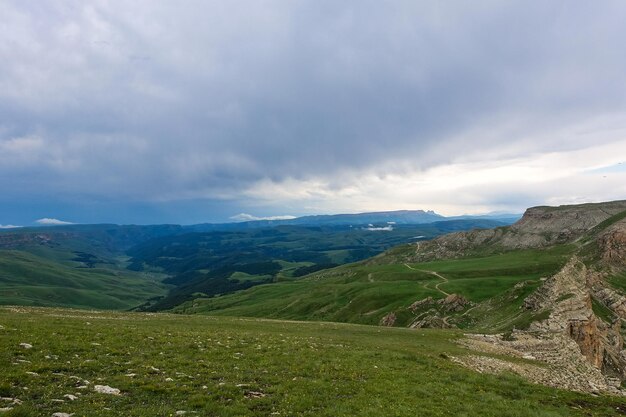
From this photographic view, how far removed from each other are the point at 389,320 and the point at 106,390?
9451cm

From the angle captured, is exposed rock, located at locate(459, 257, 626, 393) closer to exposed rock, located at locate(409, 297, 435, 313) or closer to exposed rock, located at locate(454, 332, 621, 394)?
exposed rock, located at locate(454, 332, 621, 394)

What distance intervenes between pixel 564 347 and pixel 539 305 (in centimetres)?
1986

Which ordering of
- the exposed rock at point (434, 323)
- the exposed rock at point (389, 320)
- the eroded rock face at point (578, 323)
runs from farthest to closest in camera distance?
the exposed rock at point (389, 320) → the exposed rock at point (434, 323) → the eroded rock face at point (578, 323)

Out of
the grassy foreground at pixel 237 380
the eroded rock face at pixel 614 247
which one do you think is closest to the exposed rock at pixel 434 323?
the grassy foreground at pixel 237 380

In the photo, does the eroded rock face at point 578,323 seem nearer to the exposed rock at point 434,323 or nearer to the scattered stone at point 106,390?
the exposed rock at point 434,323

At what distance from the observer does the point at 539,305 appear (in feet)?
214

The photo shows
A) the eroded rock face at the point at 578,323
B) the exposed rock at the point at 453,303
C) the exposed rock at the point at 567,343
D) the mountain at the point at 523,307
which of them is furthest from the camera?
the exposed rock at the point at 453,303

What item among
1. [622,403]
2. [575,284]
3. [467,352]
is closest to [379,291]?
[575,284]

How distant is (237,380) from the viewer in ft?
76.1

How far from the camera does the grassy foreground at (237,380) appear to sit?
18438mm

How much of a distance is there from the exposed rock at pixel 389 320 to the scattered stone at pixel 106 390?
93.1 m

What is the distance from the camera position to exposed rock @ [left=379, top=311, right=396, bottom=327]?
104m

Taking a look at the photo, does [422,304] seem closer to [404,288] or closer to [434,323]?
[434,323]

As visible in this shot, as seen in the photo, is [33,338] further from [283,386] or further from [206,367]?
[283,386]
